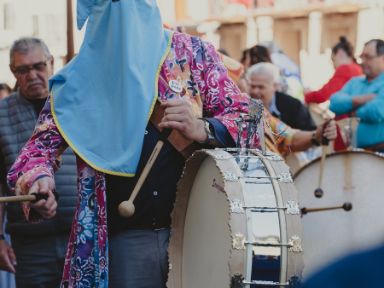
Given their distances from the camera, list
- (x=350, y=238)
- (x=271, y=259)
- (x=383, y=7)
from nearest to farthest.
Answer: (x=271, y=259), (x=350, y=238), (x=383, y=7)

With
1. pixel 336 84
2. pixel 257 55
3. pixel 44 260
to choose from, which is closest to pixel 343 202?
pixel 44 260

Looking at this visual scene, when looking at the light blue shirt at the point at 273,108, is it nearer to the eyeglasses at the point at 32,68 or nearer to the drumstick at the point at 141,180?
the eyeglasses at the point at 32,68

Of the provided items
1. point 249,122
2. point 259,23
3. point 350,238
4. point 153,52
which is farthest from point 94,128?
point 259,23

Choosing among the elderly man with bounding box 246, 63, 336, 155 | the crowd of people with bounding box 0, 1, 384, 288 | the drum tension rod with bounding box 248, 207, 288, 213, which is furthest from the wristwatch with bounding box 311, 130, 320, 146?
the drum tension rod with bounding box 248, 207, 288, 213

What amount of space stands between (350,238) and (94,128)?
116 inches

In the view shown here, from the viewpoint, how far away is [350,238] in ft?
24.1

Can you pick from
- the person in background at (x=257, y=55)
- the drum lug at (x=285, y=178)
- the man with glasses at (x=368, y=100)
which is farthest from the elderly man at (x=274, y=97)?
the drum lug at (x=285, y=178)

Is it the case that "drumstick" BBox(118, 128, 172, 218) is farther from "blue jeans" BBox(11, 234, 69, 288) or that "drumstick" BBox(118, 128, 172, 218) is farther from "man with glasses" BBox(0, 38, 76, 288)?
"blue jeans" BBox(11, 234, 69, 288)

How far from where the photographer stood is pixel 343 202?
7.56m

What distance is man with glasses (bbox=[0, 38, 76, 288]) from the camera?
21.2ft

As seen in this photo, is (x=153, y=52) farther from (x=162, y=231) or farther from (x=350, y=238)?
(x=350, y=238)

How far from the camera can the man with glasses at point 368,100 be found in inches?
389

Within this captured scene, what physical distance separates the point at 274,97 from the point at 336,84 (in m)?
2.27

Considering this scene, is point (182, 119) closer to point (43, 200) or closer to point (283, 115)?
point (43, 200)
